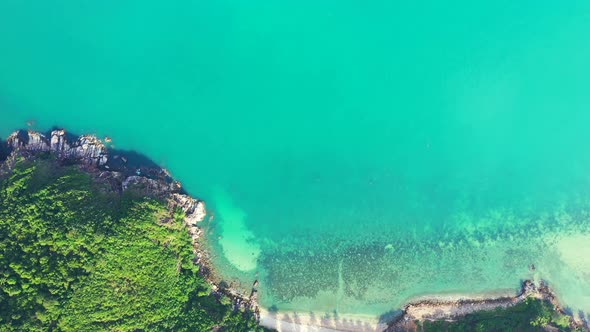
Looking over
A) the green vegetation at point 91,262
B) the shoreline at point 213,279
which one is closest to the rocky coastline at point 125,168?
the shoreline at point 213,279

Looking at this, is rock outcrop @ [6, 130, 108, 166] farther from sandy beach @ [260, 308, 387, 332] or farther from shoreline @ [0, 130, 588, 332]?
sandy beach @ [260, 308, 387, 332]

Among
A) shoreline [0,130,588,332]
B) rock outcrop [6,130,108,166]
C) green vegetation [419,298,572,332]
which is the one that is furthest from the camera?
rock outcrop [6,130,108,166]

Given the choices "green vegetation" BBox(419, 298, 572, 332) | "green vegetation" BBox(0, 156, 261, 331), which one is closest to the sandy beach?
"green vegetation" BBox(0, 156, 261, 331)

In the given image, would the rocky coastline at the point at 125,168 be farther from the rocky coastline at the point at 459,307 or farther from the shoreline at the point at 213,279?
the rocky coastline at the point at 459,307

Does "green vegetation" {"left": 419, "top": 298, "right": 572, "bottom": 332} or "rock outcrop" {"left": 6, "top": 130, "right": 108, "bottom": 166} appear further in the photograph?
"rock outcrop" {"left": 6, "top": 130, "right": 108, "bottom": 166}

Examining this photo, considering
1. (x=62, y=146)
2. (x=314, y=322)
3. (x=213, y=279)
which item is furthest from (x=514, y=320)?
(x=62, y=146)

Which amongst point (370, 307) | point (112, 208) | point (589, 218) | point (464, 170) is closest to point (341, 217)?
point (370, 307)

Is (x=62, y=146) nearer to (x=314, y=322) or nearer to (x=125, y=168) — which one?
(x=125, y=168)
